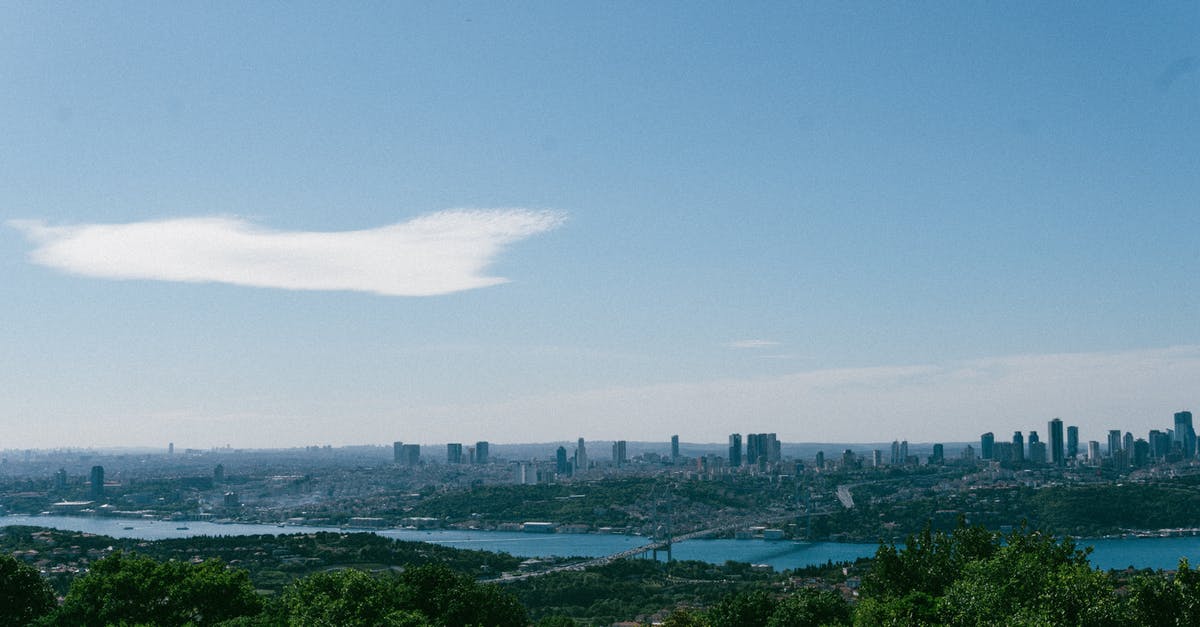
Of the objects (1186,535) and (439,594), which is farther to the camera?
(1186,535)

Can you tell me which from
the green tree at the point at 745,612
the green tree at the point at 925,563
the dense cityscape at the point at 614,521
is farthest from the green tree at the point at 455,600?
the dense cityscape at the point at 614,521

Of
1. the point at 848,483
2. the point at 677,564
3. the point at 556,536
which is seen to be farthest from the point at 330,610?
the point at 848,483

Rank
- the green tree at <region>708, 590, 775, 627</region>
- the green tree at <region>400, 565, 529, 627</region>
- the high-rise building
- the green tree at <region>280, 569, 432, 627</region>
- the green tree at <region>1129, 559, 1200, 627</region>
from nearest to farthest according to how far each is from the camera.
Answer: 1. the green tree at <region>1129, 559, 1200, 627</region>
2. the green tree at <region>280, 569, 432, 627</region>
3. the green tree at <region>400, 565, 529, 627</region>
4. the green tree at <region>708, 590, 775, 627</region>
5. the high-rise building

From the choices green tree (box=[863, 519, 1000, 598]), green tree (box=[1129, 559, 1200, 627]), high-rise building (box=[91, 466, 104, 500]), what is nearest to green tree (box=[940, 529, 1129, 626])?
green tree (box=[1129, 559, 1200, 627])

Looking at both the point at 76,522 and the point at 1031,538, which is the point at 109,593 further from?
the point at 76,522

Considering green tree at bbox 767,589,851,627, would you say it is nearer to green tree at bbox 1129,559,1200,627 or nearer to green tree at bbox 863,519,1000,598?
green tree at bbox 863,519,1000,598

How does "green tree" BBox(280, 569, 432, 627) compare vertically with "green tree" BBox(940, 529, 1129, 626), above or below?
below
